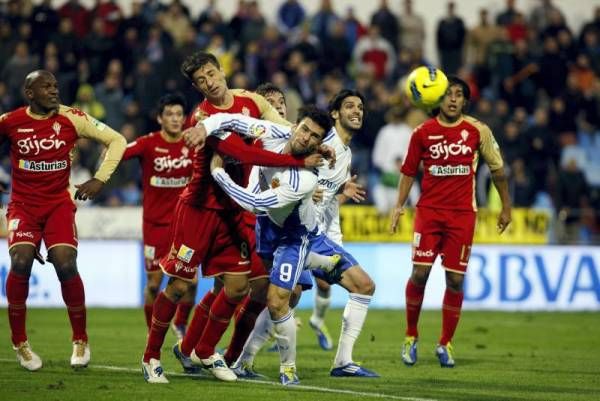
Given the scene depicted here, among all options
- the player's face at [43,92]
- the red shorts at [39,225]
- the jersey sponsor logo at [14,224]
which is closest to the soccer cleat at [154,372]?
the red shorts at [39,225]

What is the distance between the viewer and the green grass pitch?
1112 cm

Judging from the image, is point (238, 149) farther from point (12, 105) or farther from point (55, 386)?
point (12, 105)

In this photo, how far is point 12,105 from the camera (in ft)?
80.3

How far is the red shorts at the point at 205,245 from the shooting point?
11852mm

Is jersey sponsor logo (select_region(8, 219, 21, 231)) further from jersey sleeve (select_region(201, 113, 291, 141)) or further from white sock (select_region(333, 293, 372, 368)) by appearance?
white sock (select_region(333, 293, 372, 368))

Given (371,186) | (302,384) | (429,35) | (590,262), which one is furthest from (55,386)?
(429,35)

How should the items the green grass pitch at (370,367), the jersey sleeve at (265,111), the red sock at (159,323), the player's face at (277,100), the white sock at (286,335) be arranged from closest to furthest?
the green grass pitch at (370,367)
the white sock at (286,335)
the red sock at (159,323)
the jersey sleeve at (265,111)
the player's face at (277,100)

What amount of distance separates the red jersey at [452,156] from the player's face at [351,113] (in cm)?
120

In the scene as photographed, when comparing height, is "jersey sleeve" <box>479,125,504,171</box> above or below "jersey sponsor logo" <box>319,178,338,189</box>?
above

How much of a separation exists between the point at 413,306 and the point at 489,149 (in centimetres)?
189

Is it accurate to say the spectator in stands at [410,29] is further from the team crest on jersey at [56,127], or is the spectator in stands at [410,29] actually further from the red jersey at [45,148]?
the team crest on jersey at [56,127]

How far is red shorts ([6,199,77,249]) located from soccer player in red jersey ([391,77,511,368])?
366cm

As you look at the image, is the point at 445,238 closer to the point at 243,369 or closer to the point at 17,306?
the point at 243,369

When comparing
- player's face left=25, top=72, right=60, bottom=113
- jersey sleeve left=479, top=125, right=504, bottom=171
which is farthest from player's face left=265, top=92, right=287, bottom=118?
player's face left=25, top=72, right=60, bottom=113
